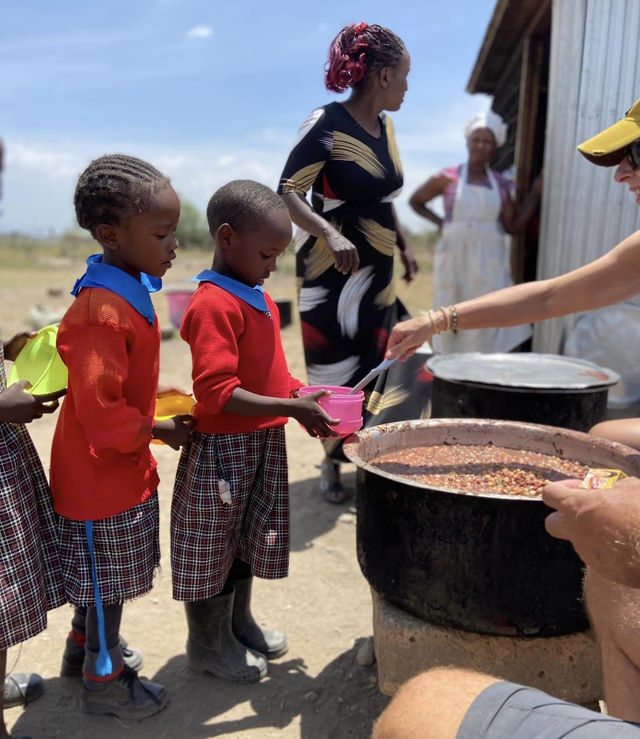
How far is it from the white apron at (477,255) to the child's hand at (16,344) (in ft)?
11.7

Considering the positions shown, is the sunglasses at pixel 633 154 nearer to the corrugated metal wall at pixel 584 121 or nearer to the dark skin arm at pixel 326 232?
the dark skin arm at pixel 326 232

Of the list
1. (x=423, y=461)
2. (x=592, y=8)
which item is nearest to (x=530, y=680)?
(x=423, y=461)

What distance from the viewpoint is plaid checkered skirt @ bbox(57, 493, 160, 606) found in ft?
6.72

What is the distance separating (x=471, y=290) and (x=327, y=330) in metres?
2.20

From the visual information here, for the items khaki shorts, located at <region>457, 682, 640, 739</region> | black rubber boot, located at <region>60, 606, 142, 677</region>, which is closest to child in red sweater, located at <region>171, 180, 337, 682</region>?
black rubber boot, located at <region>60, 606, 142, 677</region>

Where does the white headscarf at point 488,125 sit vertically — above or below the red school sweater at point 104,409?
above

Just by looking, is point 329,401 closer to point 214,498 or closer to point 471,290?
point 214,498

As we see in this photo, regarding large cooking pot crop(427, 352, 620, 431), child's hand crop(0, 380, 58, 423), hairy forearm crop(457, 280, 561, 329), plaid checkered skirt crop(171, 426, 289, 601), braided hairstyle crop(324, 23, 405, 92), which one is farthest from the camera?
large cooking pot crop(427, 352, 620, 431)

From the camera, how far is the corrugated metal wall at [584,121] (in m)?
4.22

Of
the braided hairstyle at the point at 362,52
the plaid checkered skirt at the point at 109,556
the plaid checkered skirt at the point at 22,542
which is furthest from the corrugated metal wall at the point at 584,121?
the plaid checkered skirt at the point at 22,542

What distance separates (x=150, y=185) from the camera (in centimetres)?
191

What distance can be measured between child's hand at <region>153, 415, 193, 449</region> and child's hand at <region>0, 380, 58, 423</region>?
34 cm

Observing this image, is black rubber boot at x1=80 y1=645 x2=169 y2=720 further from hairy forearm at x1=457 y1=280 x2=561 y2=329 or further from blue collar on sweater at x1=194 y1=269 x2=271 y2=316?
hairy forearm at x1=457 y1=280 x2=561 y2=329

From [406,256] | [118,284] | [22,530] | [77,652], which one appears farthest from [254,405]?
[406,256]
